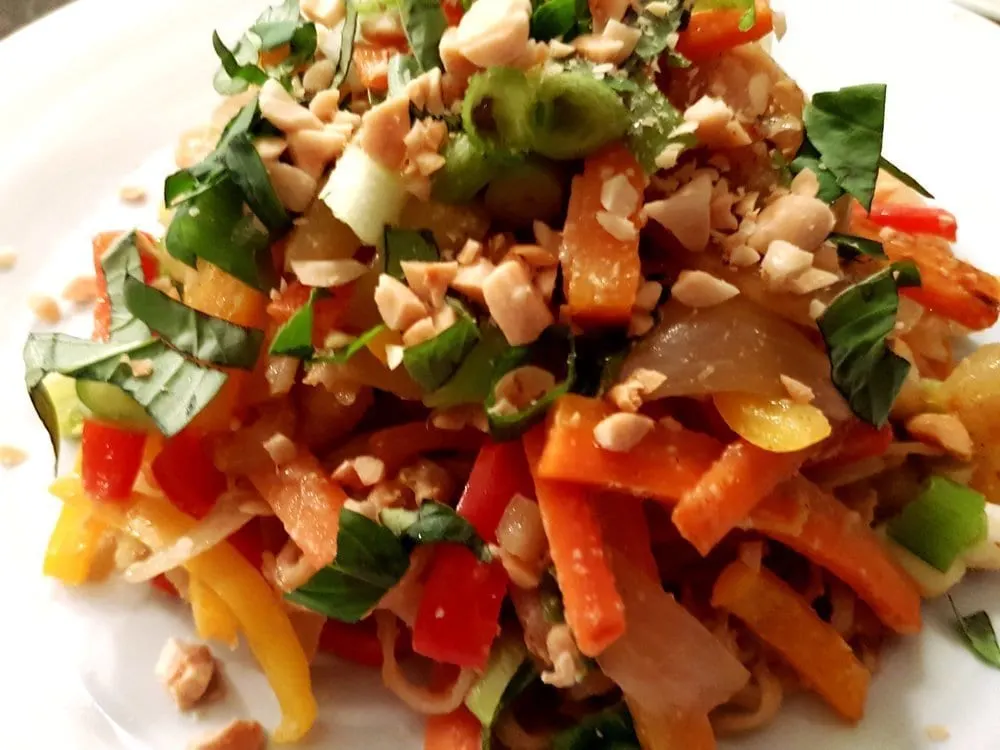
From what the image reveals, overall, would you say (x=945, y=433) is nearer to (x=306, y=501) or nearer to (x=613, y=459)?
(x=613, y=459)

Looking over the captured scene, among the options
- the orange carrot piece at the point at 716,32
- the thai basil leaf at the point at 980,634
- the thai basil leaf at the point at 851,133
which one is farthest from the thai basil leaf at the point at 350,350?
the thai basil leaf at the point at 980,634

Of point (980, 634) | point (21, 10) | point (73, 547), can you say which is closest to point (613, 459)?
point (980, 634)

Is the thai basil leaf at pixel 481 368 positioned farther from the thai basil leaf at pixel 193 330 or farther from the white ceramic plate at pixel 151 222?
the white ceramic plate at pixel 151 222

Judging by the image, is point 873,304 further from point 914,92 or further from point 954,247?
point 914,92

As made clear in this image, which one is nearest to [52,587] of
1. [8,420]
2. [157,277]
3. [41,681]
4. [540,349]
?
[41,681]

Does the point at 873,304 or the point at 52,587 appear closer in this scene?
the point at 873,304
